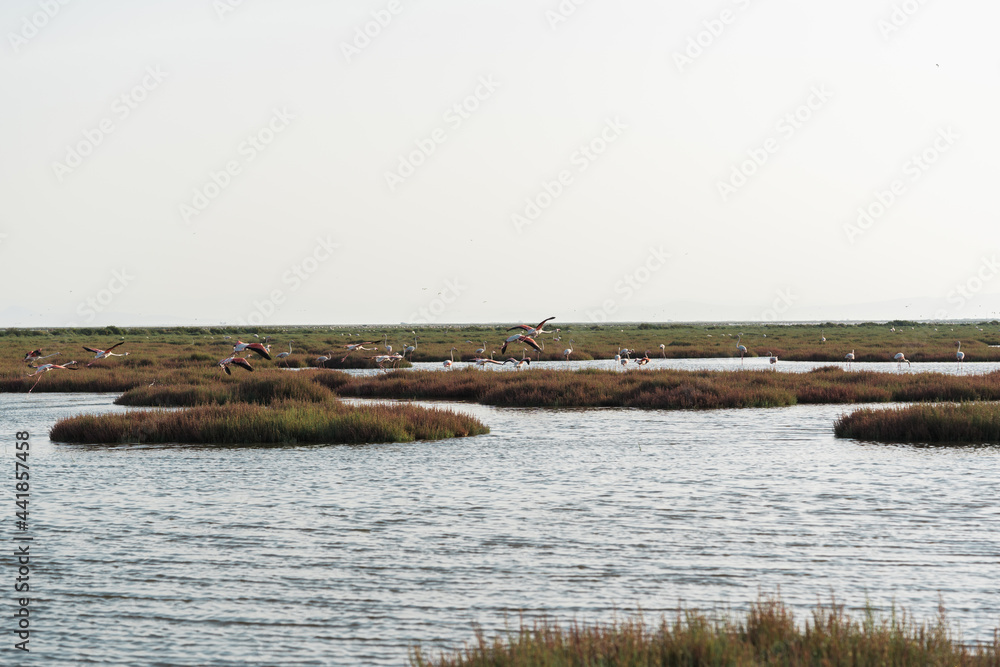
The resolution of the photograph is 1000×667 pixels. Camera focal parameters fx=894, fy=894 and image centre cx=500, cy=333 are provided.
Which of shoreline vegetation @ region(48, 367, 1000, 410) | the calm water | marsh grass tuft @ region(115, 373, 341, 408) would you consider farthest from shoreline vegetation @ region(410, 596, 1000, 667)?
shoreline vegetation @ region(48, 367, 1000, 410)

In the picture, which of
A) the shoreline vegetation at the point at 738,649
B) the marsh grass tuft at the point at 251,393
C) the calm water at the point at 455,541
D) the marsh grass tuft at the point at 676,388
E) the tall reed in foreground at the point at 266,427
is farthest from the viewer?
the marsh grass tuft at the point at 676,388

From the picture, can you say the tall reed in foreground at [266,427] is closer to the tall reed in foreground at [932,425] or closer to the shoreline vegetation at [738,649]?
the tall reed in foreground at [932,425]

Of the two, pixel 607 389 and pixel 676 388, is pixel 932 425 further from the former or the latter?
pixel 607 389

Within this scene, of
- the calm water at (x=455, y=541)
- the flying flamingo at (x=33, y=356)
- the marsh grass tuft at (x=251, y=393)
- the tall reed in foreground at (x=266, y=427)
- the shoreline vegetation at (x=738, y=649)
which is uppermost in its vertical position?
the flying flamingo at (x=33, y=356)

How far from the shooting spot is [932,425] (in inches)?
899

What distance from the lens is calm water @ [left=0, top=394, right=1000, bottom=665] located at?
936 centimetres

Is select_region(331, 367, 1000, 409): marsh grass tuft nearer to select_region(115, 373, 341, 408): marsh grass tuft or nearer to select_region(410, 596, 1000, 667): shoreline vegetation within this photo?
select_region(115, 373, 341, 408): marsh grass tuft

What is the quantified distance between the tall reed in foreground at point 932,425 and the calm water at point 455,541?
137 centimetres

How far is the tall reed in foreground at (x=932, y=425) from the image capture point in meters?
22.5

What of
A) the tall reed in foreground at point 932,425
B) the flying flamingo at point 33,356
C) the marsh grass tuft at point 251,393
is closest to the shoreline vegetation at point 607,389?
the marsh grass tuft at point 251,393

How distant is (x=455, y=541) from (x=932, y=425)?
15.5 metres

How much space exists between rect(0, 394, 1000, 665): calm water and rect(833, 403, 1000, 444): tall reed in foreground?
1.37 meters

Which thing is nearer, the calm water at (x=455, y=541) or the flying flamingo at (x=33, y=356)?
the calm water at (x=455, y=541)

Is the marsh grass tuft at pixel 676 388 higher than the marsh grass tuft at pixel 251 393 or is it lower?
lower
